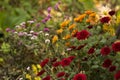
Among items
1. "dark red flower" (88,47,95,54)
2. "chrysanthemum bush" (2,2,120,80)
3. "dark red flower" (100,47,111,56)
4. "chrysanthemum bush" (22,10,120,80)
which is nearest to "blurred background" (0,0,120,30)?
"chrysanthemum bush" (2,2,120,80)

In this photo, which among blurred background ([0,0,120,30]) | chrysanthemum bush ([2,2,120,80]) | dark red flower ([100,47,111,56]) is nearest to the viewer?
dark red flower ([100,47,111,56])

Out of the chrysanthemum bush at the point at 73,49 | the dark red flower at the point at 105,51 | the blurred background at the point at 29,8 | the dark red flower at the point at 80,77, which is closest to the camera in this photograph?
→ the dark red flower at the point at 80,77

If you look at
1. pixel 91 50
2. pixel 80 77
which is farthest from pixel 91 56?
pixel 80 77

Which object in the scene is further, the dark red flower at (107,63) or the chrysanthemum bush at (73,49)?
the chrysanthemum bush at (73,49)

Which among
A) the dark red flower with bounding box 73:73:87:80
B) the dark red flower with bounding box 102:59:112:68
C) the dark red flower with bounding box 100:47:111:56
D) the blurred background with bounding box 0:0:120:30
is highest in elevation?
the blurred background with bounding box 0:0:120:30

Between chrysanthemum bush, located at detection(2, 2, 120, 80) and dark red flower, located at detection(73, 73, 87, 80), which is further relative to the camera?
chrysanthemum bush, located at detection(2, 2, 120, 80)

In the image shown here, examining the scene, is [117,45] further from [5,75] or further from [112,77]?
[5,75]

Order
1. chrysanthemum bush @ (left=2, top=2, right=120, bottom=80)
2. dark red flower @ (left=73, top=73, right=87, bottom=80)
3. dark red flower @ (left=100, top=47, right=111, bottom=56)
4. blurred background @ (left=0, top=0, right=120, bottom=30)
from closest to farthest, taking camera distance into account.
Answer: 1. dark red flower @ (left=73, top=73, right=87, bottom=80)
2. dark red flower @ (left=100, top=47, right=111, bottom=56)
3. chrysanthemum bush @ (left=2, top=2, right=120, bottom=80)
4. blurred background @ (left=0, top=0, right=120, bottom=30)

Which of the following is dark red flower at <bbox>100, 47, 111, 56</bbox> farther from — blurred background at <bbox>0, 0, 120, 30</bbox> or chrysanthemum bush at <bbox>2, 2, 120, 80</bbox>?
blurred background at <bbox>0, 0, 120, 30</bbox>

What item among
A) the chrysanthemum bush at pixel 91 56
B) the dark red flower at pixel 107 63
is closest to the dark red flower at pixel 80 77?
the chrysanthemum bush at pixel 91 56

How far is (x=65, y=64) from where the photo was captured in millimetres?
3041

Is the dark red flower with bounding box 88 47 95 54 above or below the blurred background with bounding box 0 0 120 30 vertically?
below

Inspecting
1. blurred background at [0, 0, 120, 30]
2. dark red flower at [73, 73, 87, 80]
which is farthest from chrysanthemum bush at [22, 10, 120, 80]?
blurred background at [0, 0, 120, 30]

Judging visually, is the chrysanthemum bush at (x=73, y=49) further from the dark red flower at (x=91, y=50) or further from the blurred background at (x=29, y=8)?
the blurred background at (x=29, y=8)
